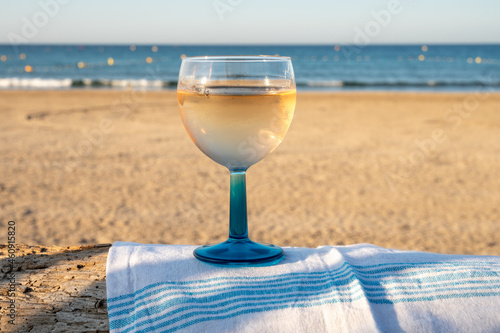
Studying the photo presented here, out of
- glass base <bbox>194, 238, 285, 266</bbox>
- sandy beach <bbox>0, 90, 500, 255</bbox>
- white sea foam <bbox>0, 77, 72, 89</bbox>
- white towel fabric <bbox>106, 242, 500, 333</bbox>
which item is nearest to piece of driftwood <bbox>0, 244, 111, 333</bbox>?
white towel fabric <bbox>106, 242, 500, 333</bbox>

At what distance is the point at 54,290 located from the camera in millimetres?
999

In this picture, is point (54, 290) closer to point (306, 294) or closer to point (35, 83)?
point (306, 294)

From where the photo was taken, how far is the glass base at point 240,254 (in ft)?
3.53

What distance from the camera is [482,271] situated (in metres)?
1.02

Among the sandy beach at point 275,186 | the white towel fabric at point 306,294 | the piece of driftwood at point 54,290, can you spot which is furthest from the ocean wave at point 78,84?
the white towel fabric at point 306,294

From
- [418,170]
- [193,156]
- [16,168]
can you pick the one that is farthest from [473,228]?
[16,168]

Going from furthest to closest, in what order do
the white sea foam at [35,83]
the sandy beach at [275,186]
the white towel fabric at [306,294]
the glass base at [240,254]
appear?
1. the white sea foam at [35,83]
2. the sandy beach at [275,186]
3. the glass base at [240,254]
4. the white towel fabric at [306,294]

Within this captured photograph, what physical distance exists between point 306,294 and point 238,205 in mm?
285

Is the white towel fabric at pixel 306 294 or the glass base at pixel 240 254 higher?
the glass base at pixel 240 254

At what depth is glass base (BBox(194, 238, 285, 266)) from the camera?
1076 millimetres

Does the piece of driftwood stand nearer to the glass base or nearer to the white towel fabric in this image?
the white towel fabric

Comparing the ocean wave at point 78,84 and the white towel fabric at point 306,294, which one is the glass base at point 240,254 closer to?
the white towel fabric at point 306,294

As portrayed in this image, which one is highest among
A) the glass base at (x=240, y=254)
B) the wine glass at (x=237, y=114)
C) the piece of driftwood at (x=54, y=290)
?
the wine glass at (x=237, y=114)

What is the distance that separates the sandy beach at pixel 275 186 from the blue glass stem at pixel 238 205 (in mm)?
3103
